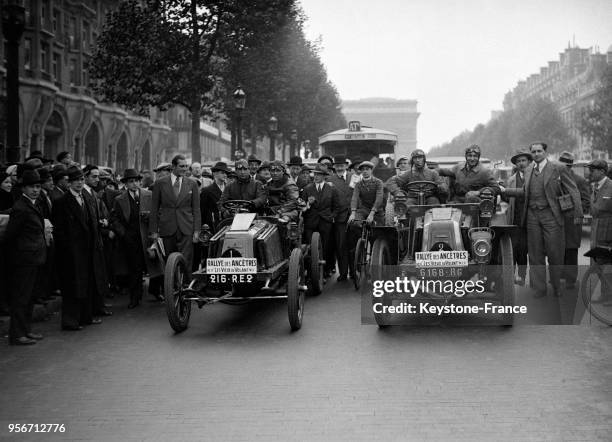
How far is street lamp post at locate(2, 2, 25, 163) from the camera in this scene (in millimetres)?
11867

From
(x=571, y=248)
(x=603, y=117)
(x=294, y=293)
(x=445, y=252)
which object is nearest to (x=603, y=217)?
(x=571, y=248)

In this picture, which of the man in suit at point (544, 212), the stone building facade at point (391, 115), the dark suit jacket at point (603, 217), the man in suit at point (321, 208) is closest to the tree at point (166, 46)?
the man in suit at point (321, 208)

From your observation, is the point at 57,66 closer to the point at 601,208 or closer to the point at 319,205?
the point at 319,205

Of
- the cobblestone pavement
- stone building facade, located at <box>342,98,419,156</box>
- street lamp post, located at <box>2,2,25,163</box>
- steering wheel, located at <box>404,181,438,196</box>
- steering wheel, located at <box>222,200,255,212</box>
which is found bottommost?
the cobblestone pavement

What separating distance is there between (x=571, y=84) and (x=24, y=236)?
109 metres

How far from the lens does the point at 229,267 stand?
8422mm

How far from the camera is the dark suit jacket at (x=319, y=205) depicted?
41.1ft

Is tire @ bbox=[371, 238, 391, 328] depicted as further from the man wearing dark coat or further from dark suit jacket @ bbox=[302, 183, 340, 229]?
dark suit jacket @ bbox=[302, 183, 340, 229]

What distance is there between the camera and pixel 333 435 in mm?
4922

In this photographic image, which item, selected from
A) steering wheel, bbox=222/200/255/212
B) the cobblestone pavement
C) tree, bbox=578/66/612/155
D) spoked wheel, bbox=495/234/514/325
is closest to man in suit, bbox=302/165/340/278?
steering wheel, bbox=222/200/255/212

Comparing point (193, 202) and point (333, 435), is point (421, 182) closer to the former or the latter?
point (193, 202)

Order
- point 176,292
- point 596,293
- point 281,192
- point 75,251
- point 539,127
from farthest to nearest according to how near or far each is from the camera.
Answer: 1. point 539,127
2. point 281,192
3. point 75,251
4. point 596,293
5. point 176,292

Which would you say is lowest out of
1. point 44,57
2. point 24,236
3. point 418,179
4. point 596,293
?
point 596,293

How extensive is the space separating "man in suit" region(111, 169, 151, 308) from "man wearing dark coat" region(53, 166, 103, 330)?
1.51 m
